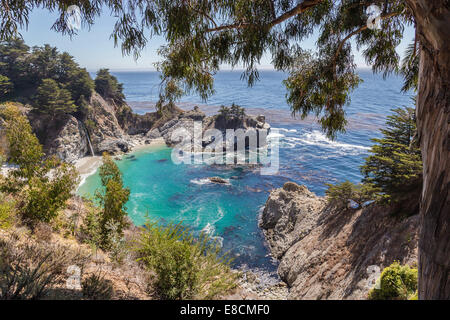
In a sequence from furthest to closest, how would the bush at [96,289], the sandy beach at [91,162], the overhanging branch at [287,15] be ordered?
the sandy beach at [91,162] → the bush at [96,289] → the overhanging branch at [287,15]

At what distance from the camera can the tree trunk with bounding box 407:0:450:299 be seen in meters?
1.66

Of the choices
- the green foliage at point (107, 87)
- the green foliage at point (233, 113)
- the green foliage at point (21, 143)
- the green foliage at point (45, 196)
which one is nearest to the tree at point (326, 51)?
the green foliage at point (21, 143)

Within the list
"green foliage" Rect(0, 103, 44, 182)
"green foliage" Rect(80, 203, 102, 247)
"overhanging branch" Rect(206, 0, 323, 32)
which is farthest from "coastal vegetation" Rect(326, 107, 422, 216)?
"green foliage" Rect(0, 103, 44, 182)

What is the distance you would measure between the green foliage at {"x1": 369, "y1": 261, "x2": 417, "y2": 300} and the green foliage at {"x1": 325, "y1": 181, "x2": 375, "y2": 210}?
5.69 m

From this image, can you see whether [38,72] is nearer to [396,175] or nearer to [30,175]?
[30,175]

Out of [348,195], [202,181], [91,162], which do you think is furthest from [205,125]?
[348,195]

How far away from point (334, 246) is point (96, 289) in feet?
30.0

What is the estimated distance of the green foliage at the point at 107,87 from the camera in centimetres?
4253

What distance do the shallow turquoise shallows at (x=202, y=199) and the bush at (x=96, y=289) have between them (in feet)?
31.1

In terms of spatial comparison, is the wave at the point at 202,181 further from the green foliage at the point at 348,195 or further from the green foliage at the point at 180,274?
the green foliage at the point at 180,274

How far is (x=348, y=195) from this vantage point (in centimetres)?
1148
